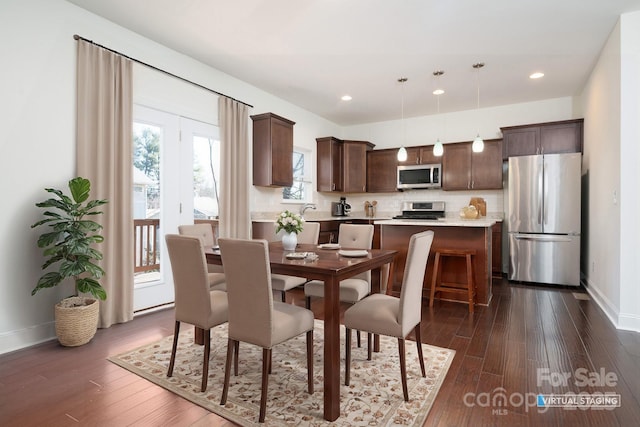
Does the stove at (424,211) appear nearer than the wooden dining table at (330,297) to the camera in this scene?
No

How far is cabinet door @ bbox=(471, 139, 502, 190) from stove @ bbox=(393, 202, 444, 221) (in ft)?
2.41

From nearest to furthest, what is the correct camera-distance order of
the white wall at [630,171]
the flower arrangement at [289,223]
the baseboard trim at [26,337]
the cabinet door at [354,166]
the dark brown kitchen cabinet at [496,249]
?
1. the baseboard trim at [26,337]
2. the flower arrangement at [289,223]
3. the white wall at [630,171]
4. the dark brown kitchen cabinet at [496,249]
5. the cabinet door at [354,166]

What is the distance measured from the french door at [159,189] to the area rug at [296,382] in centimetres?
110

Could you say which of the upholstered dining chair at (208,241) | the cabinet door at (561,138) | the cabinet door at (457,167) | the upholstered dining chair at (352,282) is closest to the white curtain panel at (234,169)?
the upholstered dining chair at (208,241)

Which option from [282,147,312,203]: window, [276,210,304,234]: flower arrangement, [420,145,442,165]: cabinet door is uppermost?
[420,145,442,165]: cabinet door

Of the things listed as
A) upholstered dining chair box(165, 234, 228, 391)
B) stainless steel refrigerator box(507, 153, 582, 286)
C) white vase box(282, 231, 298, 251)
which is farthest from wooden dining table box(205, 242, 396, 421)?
stainless steel refrigerator box(507, 153, 582, 286)

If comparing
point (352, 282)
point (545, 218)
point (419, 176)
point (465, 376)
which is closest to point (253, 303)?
point (352, 282)

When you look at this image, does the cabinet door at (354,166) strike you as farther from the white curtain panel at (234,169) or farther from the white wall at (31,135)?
the white wall at (31,135)

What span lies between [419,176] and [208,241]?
14.1 ft

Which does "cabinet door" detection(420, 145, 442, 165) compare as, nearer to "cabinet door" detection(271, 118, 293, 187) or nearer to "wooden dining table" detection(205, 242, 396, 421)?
"cabinet door" detection(271, 118, 293, 187)

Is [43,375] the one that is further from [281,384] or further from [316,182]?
[316,182]

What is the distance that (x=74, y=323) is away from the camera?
2.68m

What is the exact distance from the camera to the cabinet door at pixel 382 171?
21.7ft

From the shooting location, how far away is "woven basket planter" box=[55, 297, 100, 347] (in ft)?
8.77
